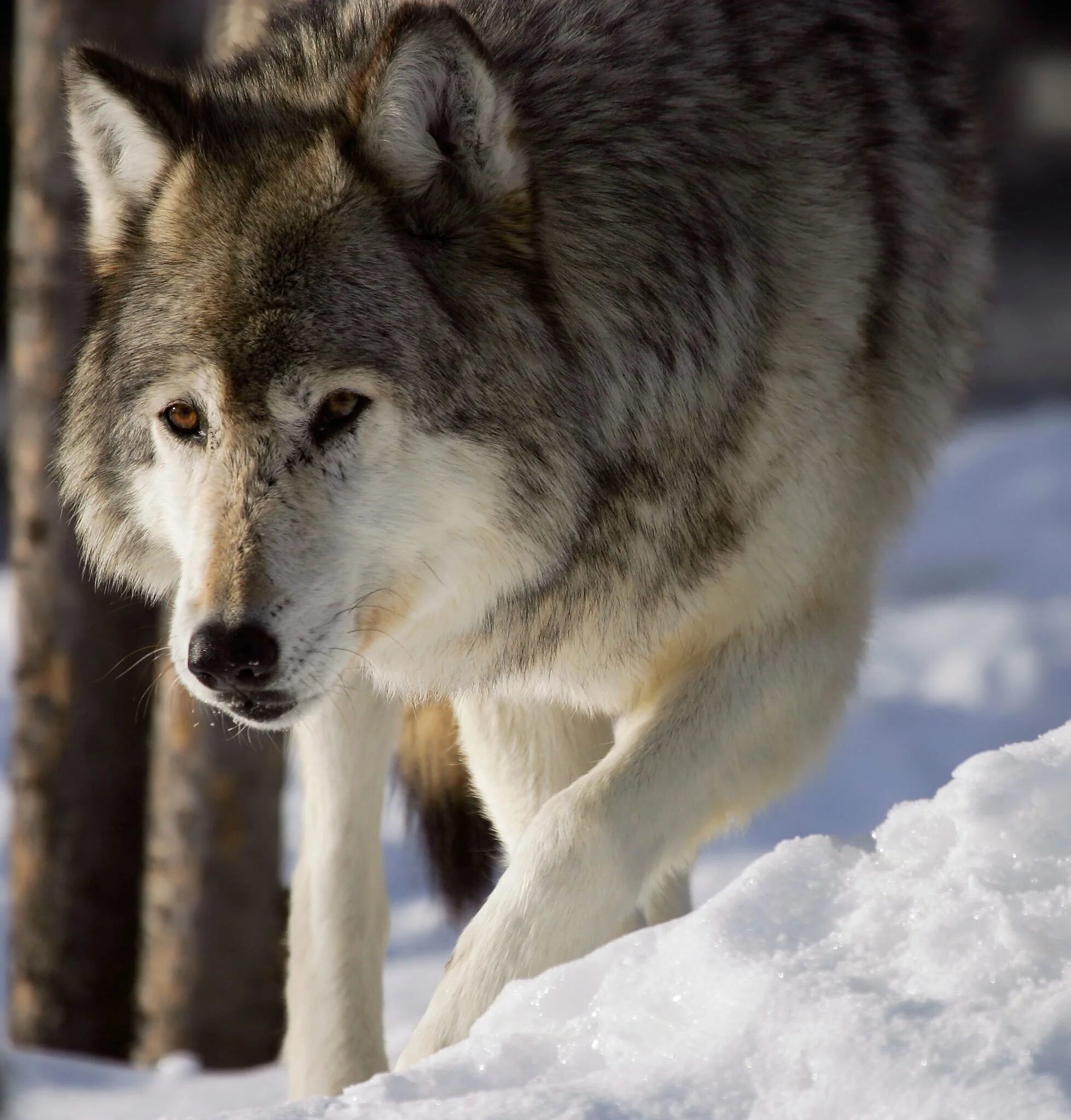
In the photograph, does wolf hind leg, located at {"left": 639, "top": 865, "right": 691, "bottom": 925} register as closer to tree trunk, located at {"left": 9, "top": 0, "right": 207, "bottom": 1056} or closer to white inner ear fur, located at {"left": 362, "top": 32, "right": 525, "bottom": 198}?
white inner ear fur, located at {"left": 362, "top": 32, "right": 525, "bottom": 198}

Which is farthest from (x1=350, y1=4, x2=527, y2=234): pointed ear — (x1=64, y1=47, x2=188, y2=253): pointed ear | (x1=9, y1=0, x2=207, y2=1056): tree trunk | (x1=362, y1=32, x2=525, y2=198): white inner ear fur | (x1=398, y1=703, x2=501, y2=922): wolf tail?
(x1=9, y1=0, x2=207, y2=1056): tree trunk

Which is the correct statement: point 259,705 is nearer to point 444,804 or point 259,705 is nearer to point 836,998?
point 836,998


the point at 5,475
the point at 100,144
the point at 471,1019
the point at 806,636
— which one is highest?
the point at 100,144


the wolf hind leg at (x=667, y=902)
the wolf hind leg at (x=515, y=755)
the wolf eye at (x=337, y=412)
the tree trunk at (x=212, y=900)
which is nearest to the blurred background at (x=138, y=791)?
the tree trunk at (x=212, y=900)

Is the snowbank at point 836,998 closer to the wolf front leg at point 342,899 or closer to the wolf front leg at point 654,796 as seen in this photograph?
the wolf front leg at point 654,796

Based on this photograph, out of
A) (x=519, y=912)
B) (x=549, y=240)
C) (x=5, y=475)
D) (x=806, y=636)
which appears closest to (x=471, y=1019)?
(x=519, y=912)

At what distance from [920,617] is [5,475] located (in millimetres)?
5398

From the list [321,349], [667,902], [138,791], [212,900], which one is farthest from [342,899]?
[138,791]

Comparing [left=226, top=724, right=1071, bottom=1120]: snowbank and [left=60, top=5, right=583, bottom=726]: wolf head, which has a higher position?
[left=60, top=5, right=583, bottom=726]: wolf head

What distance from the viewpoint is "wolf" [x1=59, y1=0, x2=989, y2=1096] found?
2.35 m

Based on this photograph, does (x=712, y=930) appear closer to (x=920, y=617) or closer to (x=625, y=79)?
(x=625, y=79)

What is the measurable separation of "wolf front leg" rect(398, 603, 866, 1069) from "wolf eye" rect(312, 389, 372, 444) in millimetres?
659

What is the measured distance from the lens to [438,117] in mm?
2408

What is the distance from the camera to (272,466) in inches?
91.6
